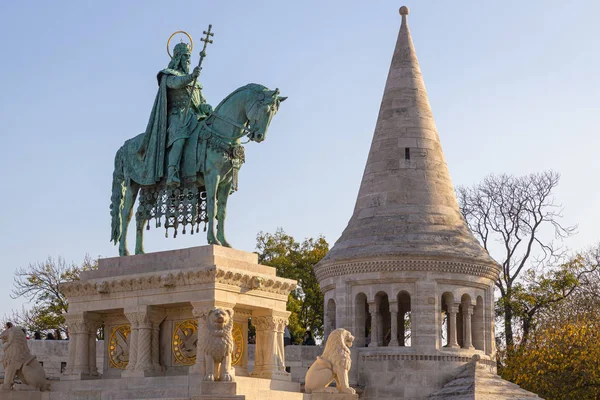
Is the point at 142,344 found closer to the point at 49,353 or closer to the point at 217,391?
the point at 217,391

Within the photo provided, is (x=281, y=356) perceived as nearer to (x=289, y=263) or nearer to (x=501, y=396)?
(x=501, y=396)

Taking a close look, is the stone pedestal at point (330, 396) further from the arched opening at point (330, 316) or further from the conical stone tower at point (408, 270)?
the arched opening at point (330, 316)

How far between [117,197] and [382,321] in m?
13.6

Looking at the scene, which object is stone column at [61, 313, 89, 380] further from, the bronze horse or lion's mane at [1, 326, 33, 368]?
the bronze horse

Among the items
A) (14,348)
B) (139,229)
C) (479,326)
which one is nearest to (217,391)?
(139,229)

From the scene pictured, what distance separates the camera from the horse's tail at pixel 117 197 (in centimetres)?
2623

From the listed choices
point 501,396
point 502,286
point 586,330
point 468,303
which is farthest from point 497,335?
point 501,396

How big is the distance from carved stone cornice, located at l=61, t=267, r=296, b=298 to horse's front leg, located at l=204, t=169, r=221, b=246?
0.93 m

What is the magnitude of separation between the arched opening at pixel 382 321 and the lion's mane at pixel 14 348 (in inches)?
523

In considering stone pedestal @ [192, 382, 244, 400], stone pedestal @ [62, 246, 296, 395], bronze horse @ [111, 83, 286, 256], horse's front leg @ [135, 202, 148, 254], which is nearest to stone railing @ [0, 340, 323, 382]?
stone pedestal @ [62, 246, 296, 395]

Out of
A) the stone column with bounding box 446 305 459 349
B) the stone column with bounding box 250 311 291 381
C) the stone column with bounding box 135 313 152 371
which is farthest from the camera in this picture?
the stone column with bounding box 446 305 459 349

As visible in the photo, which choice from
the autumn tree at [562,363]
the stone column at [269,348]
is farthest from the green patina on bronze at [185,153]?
the autumn tree at [562,363]

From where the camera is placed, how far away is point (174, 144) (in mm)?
25359

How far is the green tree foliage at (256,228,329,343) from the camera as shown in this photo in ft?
158
